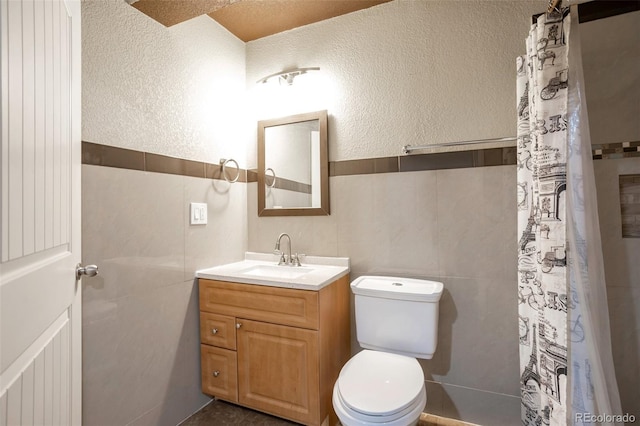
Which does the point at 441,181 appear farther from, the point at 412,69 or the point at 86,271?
the point at 86,271

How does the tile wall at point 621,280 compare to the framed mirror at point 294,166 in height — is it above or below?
below

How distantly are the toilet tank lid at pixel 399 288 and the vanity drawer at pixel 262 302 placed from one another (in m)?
0.29

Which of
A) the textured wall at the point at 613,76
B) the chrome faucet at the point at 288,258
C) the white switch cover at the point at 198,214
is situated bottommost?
the chrome faucet at the point at 288,258

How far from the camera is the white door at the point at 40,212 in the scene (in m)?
0.66

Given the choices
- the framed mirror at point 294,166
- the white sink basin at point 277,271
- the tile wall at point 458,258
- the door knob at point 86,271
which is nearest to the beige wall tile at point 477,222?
the tile wall at point 458,258

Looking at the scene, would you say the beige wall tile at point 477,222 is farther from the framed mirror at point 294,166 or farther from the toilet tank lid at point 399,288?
the framed mirror at point 294,166

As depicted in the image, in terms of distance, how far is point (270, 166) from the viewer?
2252 mm

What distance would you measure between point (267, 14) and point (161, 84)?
0.86 m

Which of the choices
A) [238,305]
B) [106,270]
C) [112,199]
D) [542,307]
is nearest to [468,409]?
[542,307]

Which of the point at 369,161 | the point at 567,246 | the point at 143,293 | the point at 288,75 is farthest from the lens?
the point at 288,75

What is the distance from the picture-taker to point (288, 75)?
6.91 ft

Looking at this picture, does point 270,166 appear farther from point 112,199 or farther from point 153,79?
point 112,199

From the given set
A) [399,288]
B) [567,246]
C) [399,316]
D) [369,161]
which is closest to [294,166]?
[369,161]

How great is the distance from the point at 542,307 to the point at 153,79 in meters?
2.13
